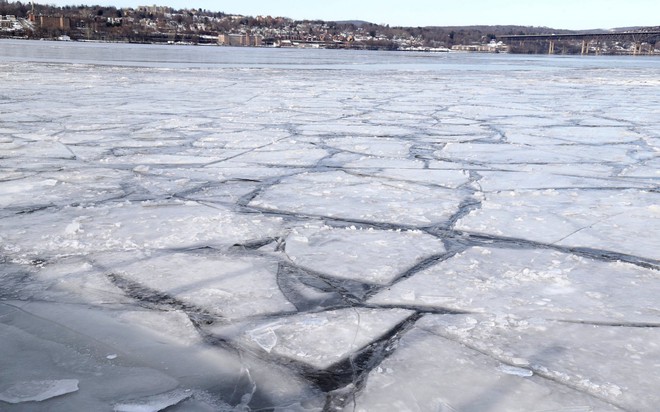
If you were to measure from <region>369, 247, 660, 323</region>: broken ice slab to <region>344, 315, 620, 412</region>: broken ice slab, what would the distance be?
0.81 ft

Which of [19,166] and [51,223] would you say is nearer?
[51,223]

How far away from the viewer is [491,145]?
3.69 m

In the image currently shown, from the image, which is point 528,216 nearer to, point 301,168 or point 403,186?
point 403,186

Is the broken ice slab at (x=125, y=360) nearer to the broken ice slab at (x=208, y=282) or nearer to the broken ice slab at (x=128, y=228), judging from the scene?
the broken ice slab at (x=208, y=282)

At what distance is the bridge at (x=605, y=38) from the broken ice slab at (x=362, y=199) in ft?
189

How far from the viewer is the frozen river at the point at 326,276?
106cm

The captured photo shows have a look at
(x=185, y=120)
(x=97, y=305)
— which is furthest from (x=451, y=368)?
(x=185, y=120)

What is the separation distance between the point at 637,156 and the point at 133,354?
3104 mm

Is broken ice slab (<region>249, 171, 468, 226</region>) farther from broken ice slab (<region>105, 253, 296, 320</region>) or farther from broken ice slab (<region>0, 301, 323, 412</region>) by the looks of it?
broken ice slab (<region>0, 301, 323, 412</region>)

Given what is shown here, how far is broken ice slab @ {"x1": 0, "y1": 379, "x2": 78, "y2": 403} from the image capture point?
0.99m

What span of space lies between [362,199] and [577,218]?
78 centimetres

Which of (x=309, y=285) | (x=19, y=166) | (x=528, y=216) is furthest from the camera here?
(x=19, y=166)

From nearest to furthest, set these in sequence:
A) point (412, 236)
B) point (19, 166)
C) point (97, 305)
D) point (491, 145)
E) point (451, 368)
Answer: point (451, 368)
point (97, 305)
point (412, 236)
point (19, 166)
point (491, 145)

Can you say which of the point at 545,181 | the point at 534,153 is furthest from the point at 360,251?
the point at 534,153
